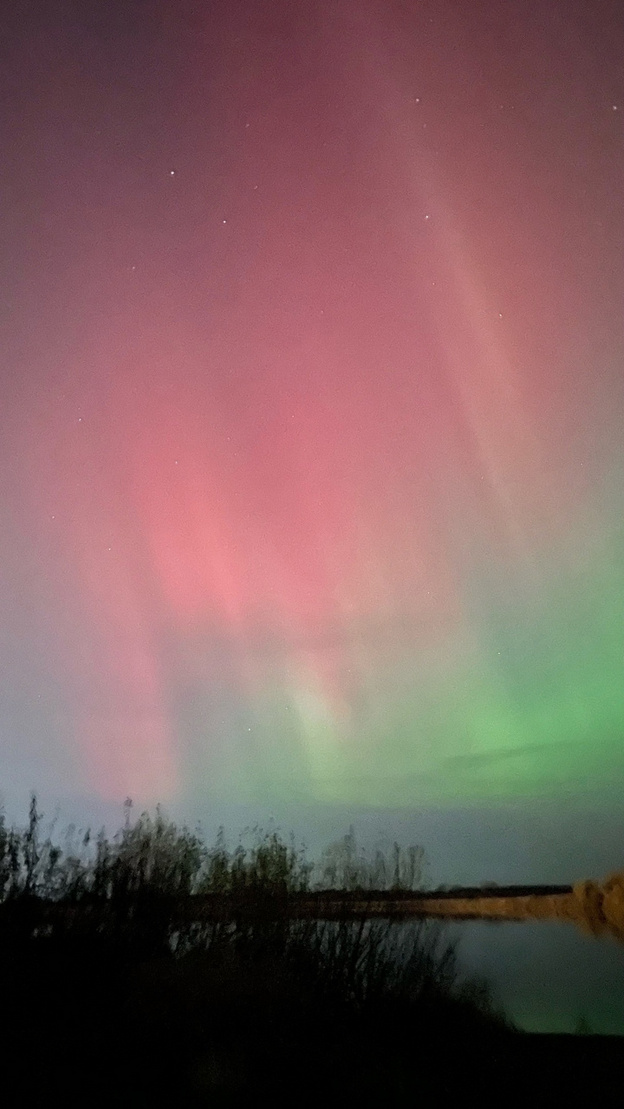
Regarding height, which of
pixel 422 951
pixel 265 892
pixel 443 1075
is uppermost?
pixel 265 892

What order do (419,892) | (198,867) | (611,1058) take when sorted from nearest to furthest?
(611,1058) < (419,892) < (198,867)

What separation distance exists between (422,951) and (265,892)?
1086 mm

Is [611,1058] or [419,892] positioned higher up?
[419,892]

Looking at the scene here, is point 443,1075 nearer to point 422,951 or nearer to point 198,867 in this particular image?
point 422,951

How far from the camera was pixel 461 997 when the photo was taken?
420cm

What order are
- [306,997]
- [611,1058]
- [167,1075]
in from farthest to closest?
[306,997] < [611,1058] < [167,1075]

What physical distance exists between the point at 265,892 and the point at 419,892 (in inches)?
37.3

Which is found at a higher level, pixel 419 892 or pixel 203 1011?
pixel 419 892

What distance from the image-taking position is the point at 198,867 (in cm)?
536

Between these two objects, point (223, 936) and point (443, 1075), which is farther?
point (223, 936)

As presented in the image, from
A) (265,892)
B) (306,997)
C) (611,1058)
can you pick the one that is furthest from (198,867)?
(611,1058)

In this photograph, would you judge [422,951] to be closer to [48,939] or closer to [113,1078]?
[113,1078]

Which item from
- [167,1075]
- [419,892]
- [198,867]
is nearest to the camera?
[167,1075]

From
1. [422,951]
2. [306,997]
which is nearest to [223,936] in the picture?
[306,997]
